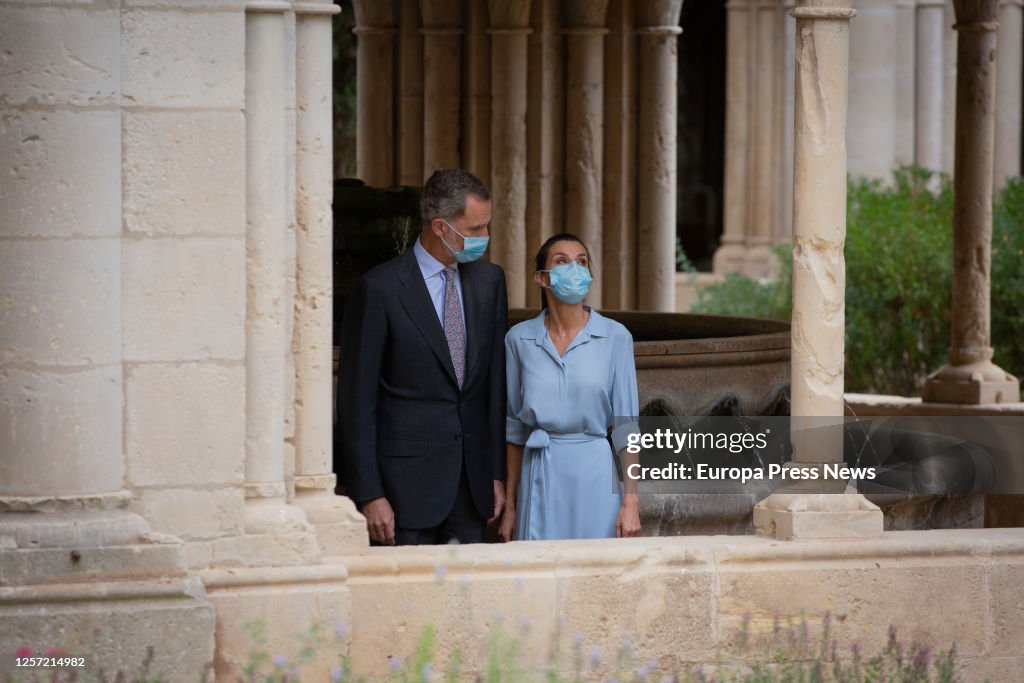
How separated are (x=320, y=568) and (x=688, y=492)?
1.72m

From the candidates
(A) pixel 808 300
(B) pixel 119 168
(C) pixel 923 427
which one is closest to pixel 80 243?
(B) pixel 119 168

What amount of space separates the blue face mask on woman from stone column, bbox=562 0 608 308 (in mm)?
5498

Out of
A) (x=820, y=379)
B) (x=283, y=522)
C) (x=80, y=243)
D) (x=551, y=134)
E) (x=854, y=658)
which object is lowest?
(x=854, y=658)

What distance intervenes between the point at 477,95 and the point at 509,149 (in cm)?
A: 37

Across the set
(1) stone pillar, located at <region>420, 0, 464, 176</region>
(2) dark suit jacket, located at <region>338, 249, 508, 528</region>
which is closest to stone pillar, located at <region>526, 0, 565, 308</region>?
(1) stone pillar, located at <region>420, 0, 464, 176</region>

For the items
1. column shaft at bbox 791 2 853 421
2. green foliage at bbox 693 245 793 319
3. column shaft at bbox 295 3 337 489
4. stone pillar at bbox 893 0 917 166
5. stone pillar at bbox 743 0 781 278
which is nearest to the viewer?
column shaft at bbox 295 3 337 489

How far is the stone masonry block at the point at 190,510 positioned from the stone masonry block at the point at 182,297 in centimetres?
35

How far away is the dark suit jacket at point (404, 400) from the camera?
17.3 feet

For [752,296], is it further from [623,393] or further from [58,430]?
[58,430]

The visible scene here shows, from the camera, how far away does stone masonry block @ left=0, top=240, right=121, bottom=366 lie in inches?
189

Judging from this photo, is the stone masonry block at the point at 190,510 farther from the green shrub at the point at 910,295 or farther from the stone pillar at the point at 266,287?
the green shrub at the point at 910,295

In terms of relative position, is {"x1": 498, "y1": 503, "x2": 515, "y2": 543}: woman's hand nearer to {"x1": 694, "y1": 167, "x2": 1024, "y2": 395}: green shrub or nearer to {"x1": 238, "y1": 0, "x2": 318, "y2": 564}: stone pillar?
{"x1": 238, "y1": 0, "x2": 318, "y2": 564}: stone pillar

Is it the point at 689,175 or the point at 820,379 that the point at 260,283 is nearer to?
the point at 820,379

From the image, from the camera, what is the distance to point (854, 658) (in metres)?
5.16
